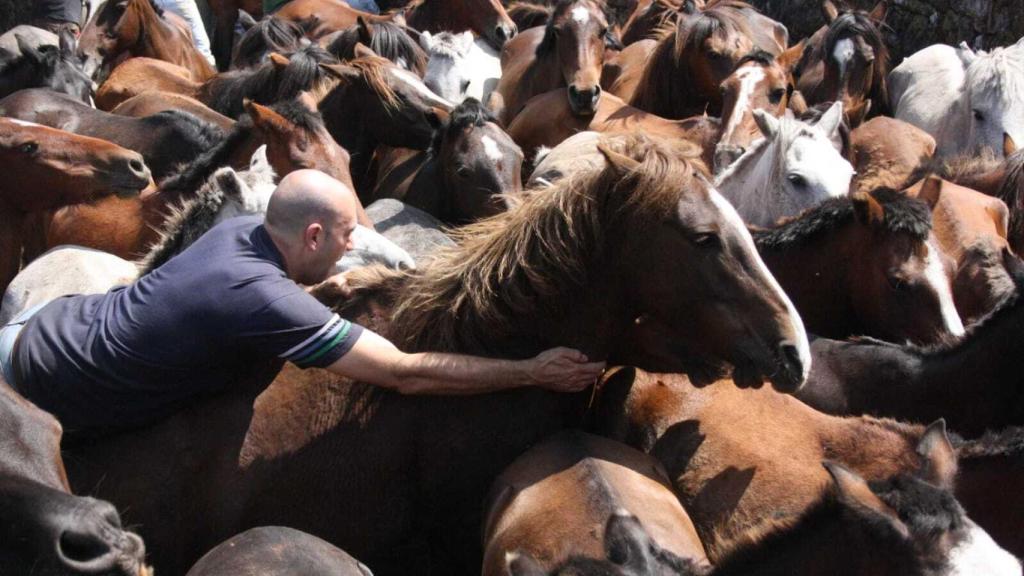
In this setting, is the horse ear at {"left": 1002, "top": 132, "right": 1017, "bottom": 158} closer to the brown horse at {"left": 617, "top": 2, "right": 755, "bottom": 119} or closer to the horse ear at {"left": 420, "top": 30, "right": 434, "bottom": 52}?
the brown horse at {"left": 617, "top": 2, "right": 755, "bottom": 119}

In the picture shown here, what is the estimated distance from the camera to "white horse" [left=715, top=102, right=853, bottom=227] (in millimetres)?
5055

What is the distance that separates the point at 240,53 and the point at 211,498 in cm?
552

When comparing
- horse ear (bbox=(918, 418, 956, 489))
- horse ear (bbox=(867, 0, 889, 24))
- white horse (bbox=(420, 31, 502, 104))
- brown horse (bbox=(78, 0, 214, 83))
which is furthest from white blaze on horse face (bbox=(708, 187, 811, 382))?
brown horse (bbox=(78, 0, 214, 83))

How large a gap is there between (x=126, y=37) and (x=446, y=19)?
2606 mm

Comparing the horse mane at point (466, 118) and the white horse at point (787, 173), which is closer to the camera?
the white horse at point (787, 173)

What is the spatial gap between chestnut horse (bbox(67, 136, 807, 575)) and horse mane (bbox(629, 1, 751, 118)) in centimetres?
421

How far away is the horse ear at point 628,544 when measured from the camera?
2.68m

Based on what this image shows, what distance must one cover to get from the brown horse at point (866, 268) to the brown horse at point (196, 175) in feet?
6.05

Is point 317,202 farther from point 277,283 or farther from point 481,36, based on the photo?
point 481,36

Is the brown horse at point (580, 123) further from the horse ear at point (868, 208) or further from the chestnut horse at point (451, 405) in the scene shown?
the chestnut horse at point (451, 405)

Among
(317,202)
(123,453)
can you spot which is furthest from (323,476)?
(317,202)

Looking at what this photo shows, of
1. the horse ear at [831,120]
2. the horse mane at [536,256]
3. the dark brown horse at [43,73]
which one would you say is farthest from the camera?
the dark brown horse at [43,73]

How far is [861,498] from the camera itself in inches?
96.3

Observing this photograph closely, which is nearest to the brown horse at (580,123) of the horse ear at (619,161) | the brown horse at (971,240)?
the brown horse at (971,240)
